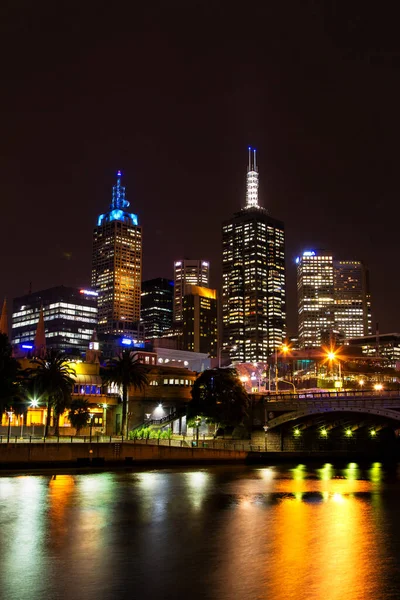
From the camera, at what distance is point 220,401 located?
110 m

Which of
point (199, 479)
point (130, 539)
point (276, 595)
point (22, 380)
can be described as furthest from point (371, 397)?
point (276, 595)

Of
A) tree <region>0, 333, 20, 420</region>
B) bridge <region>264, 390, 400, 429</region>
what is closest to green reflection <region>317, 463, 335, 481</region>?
bridge <region>264, 390, 400, 429</region>

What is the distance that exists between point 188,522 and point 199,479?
25487 mm

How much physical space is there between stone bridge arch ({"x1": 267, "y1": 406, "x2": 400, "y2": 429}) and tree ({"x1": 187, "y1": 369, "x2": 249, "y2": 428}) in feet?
18.9

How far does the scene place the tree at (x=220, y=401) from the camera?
108750 millimetres

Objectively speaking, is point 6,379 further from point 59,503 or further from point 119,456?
point 59,503

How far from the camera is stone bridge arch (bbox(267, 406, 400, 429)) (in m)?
91.3

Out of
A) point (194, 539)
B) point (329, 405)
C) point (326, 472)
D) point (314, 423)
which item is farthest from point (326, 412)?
point (194, 539)

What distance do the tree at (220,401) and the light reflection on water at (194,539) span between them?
39.1 m

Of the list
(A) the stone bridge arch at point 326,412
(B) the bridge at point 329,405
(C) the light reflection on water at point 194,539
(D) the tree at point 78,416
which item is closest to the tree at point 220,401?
(B) the bridge at point 329,405

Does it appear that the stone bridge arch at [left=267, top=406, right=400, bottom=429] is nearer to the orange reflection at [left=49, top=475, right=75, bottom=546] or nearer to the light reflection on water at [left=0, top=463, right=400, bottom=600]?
the light reflection on water at [left=0, top=463, right=400, bottom=600]

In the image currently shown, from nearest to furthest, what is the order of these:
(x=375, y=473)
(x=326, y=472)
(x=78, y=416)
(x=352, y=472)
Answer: (x=326, y=472)
(x=375, y=473)
(x=352, y=472)
(x=78, y=416)

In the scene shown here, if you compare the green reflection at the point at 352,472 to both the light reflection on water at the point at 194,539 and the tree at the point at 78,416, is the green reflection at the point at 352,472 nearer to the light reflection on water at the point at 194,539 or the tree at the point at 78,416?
the light reflection on water at the point at 194,539

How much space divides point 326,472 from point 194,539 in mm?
47851
